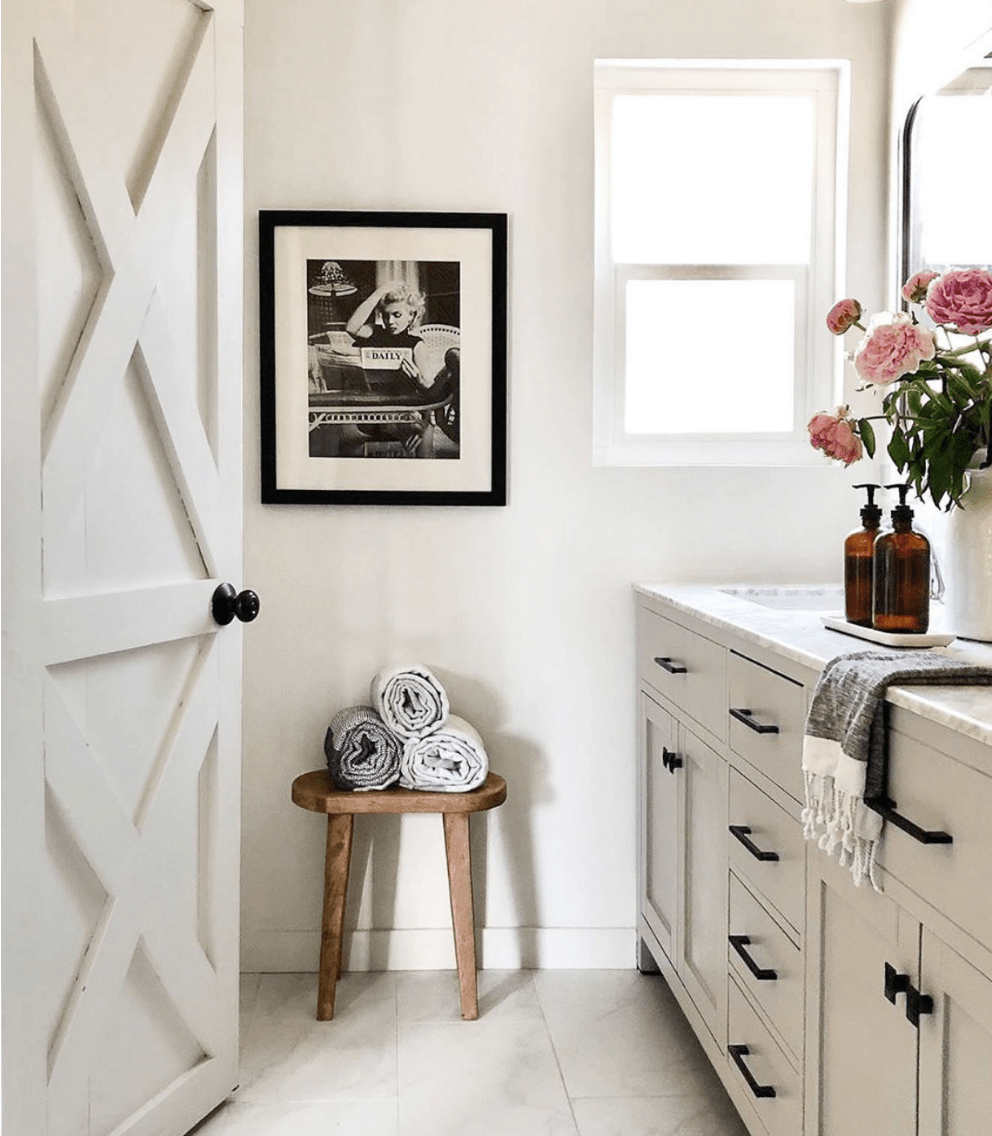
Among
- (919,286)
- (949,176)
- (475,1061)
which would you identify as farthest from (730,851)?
(949,176)

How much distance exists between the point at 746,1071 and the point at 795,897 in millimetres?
442

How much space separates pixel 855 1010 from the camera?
158cm

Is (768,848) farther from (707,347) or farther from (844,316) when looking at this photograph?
(707,347)

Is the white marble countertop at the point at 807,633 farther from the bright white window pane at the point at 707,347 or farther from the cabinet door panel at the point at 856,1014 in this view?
the bright white window pane at the point at 707,347

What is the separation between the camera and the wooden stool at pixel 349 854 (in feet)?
9.03

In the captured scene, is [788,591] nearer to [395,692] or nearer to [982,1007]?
[395,692]

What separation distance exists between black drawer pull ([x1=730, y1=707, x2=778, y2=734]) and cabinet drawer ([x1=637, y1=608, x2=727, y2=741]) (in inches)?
5.2

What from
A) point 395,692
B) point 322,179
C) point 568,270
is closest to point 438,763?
point 395,692

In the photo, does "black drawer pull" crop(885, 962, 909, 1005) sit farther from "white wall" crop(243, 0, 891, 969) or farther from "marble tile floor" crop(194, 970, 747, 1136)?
"white wall" crop(243, 0, 891, 969)

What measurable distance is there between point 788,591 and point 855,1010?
4.60ft

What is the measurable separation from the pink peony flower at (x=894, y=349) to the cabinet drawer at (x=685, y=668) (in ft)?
1.96

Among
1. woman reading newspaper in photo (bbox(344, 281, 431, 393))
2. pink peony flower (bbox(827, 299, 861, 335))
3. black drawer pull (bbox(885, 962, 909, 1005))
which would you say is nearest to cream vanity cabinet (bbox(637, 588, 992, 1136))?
black drawer pull (bbox(885, 962, 909, 1005))

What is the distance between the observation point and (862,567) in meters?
1.95

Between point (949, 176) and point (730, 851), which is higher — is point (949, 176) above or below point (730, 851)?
above
